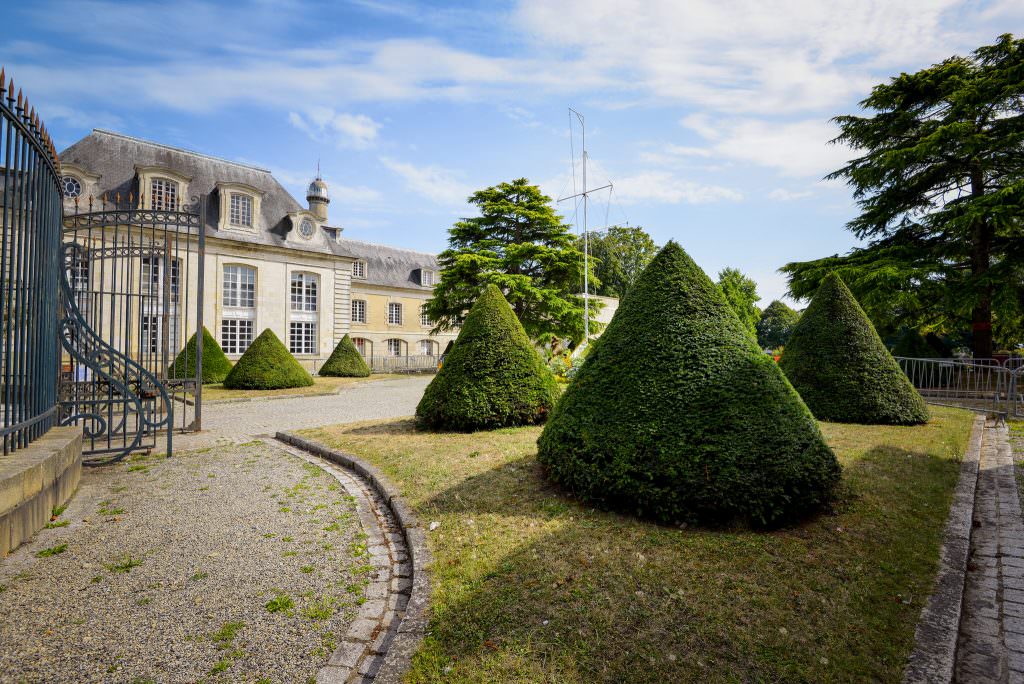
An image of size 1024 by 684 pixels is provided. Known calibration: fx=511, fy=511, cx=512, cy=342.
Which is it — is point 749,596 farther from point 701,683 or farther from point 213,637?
point 213,637

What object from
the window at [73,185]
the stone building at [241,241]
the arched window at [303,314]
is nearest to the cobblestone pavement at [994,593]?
the stone building at [241,241]

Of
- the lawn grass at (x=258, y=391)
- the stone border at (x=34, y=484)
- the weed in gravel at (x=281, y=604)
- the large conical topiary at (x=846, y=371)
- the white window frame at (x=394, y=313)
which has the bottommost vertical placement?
the lawn grass at (x=258, y=391)

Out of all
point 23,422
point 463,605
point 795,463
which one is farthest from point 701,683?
point 23,422

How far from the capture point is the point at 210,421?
33.3 feet

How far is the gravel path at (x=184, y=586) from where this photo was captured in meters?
2.48

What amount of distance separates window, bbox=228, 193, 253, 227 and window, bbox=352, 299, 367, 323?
35.3 feet

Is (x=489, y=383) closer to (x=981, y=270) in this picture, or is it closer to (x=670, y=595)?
(x=670, y=595)

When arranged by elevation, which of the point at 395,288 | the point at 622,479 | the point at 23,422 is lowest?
the point at 622,479

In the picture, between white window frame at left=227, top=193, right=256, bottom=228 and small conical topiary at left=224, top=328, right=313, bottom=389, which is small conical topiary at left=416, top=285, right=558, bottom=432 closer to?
small conical topiary at left=224, top=328, right=313, bottom=389

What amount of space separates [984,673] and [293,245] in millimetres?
28017

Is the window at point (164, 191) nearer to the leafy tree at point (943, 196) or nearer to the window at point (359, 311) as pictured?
the window at point (359, 311)

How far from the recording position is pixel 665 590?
9.58ft

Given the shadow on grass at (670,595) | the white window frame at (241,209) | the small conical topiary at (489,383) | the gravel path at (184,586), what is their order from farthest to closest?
the white window frame at (241,209) → the small conical topiary at (489,383) → the gravel path at (184,586) → the shadow on grass at (670,595)

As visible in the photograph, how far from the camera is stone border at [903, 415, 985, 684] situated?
2.35m
